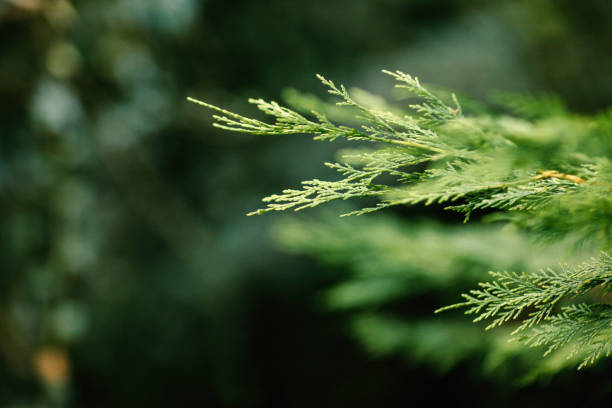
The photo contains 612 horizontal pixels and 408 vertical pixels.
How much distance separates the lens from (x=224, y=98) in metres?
3.32

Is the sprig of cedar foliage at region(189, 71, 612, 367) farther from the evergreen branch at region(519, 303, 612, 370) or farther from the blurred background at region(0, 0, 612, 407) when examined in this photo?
the blurred background at region(0, 0, 612, 407)

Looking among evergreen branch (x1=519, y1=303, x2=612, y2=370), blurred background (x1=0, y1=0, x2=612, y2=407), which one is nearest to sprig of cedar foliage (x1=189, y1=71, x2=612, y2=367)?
evergreen branch (x1=519, y1=303, x2=612, y2=370)

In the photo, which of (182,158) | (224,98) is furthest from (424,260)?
(182,158)

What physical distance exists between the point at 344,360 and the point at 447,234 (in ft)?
6.60

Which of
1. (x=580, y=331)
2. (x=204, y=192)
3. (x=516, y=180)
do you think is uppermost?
(x=516, y=180)

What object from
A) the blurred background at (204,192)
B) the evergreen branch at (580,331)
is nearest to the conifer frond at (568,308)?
the evergreen branch at (580,331)

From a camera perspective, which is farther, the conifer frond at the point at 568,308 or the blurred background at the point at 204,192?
the blurred background at the point at 204,192

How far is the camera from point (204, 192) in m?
3.91

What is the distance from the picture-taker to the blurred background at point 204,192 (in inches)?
94.6

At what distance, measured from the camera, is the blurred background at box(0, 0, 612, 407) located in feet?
7.88

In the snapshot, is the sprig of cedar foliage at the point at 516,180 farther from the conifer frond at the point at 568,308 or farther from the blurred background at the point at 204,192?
the blurred background at the point at 204,192

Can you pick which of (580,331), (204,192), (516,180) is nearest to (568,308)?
(580,331)

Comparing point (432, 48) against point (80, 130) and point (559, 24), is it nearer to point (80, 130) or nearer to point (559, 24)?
point (559, 24)

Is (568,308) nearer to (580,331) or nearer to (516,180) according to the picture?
(580,331)
